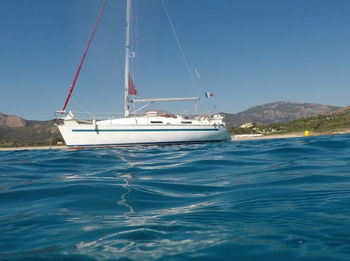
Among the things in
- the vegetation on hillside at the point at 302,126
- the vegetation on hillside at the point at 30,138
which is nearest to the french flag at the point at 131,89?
the vegetation on hillside at the point at 30,138

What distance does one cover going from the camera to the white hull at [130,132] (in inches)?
701

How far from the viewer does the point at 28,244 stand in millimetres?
2084

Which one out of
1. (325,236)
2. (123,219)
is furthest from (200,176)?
(325,236)

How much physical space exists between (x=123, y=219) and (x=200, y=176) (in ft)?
8.93

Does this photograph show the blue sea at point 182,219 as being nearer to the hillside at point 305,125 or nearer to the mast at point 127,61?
the mast at point 127,61

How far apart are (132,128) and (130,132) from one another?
0.98 ft

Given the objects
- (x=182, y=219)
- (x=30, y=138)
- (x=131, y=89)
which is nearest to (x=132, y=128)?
(x=131, y=89)

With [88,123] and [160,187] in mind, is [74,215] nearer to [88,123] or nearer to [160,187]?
[160,187]

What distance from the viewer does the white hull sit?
701 inches

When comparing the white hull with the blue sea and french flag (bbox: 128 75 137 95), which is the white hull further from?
the blue sea

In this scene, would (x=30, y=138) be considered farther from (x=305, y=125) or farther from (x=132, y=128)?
(x=305, y=125)

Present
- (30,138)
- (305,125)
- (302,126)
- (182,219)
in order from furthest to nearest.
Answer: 1. (30,138)
2. (305,125)
3. (302,126)
4. (182,219)

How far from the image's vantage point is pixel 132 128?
60.3ft

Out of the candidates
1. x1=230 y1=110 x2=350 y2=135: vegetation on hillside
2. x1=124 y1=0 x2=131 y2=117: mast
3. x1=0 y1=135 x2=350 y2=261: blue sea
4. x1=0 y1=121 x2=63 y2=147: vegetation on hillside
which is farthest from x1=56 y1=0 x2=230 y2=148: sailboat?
x1=230 y1=110 x2=350 y2=135: vegetation on hillside
